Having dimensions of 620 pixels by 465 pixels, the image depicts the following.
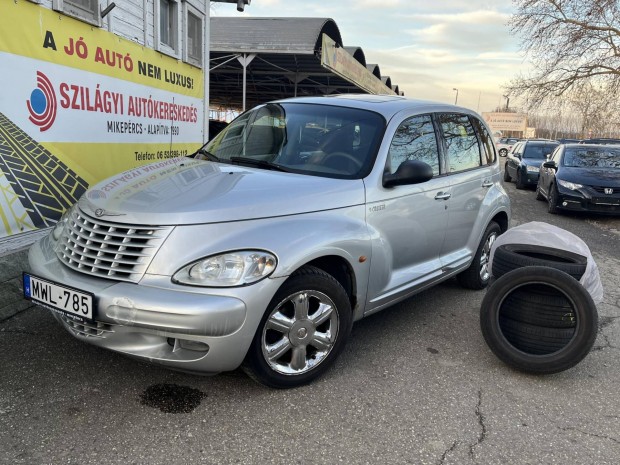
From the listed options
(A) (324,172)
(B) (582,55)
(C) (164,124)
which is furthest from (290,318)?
(B) (582,55)

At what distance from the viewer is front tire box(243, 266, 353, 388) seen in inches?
113

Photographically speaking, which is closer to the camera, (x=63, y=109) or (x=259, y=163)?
(x=259, y=163)

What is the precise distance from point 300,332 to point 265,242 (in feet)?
2.03

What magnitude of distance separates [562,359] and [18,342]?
364 cm

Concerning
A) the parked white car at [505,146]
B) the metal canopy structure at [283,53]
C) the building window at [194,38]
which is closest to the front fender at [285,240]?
the building window at [194,38]

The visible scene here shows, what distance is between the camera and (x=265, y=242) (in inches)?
109

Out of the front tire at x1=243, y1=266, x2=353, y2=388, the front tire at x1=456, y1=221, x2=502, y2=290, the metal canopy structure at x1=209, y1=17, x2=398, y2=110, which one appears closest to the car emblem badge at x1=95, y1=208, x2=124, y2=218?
the front tire at x1=243, y1=266, x2=353, y2=388

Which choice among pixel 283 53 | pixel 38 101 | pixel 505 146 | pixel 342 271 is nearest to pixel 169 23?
pixel 38 101

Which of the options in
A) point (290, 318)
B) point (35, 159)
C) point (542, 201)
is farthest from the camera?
point (542, 201)

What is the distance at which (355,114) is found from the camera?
396 centimetres

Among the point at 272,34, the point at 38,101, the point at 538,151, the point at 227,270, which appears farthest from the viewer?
the point at 538,151

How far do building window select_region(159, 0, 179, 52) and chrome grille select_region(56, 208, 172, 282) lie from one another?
5.11 m

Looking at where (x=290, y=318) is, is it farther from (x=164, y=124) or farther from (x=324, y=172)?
(x=164, y=124)

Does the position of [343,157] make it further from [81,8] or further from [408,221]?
[81,8]
